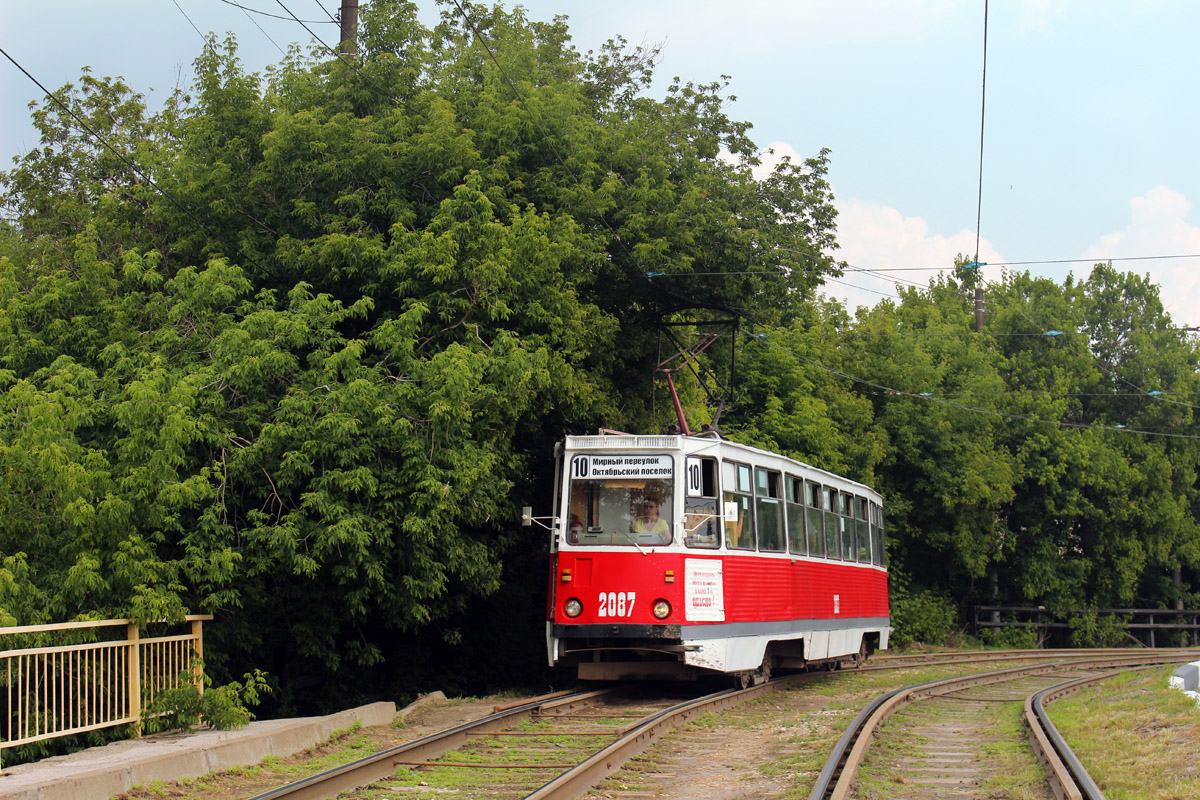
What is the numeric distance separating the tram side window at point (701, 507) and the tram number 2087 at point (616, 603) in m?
0.93

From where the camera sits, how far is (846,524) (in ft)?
65.7

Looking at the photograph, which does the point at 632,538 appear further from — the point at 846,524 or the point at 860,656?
the point at 860,656

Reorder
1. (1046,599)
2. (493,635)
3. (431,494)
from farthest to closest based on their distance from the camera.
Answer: (1046,599) → (493,635) → (431,494)

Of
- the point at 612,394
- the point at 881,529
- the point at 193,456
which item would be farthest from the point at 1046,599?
the point at 193,456

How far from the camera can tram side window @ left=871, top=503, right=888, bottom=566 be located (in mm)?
22422

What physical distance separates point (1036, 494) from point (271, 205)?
1178 inches

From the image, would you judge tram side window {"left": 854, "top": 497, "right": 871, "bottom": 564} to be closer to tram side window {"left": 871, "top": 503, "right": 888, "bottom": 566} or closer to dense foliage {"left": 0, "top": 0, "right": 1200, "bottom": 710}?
tram side window {"left": 871, "top": 503, "right": 888, "bottom": 566}

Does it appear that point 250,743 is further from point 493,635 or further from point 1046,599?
point 1046,599

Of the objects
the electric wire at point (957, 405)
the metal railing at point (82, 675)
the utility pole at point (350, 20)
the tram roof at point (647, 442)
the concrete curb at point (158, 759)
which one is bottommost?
the concrete curb at point (158, 759)

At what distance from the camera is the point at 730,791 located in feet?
28.8

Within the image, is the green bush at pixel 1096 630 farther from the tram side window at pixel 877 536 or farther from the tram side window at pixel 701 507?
the tram side window at pixel 701 507

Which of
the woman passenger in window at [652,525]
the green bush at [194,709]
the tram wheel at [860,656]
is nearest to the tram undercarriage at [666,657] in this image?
the woman passenger in window at [652,525]

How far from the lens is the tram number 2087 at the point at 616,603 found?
46.2ft

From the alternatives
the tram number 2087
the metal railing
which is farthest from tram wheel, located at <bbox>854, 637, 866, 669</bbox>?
the metal railing
